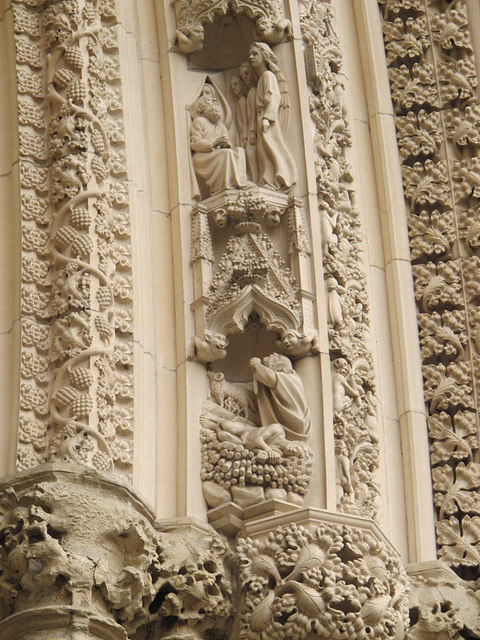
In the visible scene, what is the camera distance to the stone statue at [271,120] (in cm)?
678

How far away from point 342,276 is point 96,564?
1.62 meters

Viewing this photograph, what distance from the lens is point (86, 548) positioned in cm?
577

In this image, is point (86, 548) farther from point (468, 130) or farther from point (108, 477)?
point (468, 130)

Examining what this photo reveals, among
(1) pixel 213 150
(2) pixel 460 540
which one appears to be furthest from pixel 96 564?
(1) pixel 213 150

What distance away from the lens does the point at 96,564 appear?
573cm

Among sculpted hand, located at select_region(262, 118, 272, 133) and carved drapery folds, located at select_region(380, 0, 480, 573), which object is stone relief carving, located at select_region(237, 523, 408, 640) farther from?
sculpted hand, located at select_region(262, 118, 272, 133)

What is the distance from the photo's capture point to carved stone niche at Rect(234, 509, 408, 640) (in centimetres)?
593

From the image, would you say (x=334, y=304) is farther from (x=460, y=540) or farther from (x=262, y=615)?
(x=262, y=615)

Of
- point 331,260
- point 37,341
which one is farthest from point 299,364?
point 37,341

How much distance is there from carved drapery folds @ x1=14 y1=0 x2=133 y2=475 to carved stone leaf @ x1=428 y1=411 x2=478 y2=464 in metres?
1.24

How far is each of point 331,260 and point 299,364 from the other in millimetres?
459

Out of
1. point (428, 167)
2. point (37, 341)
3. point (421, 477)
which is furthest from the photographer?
point (428, 167)

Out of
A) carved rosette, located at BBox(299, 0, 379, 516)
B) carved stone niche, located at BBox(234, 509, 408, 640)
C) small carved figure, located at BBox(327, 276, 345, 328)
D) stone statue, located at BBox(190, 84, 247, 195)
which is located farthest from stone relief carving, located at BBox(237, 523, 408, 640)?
stone statue, located at BBox(190, 84, 247, 195)

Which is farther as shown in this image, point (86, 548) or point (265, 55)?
point (265, 55)
